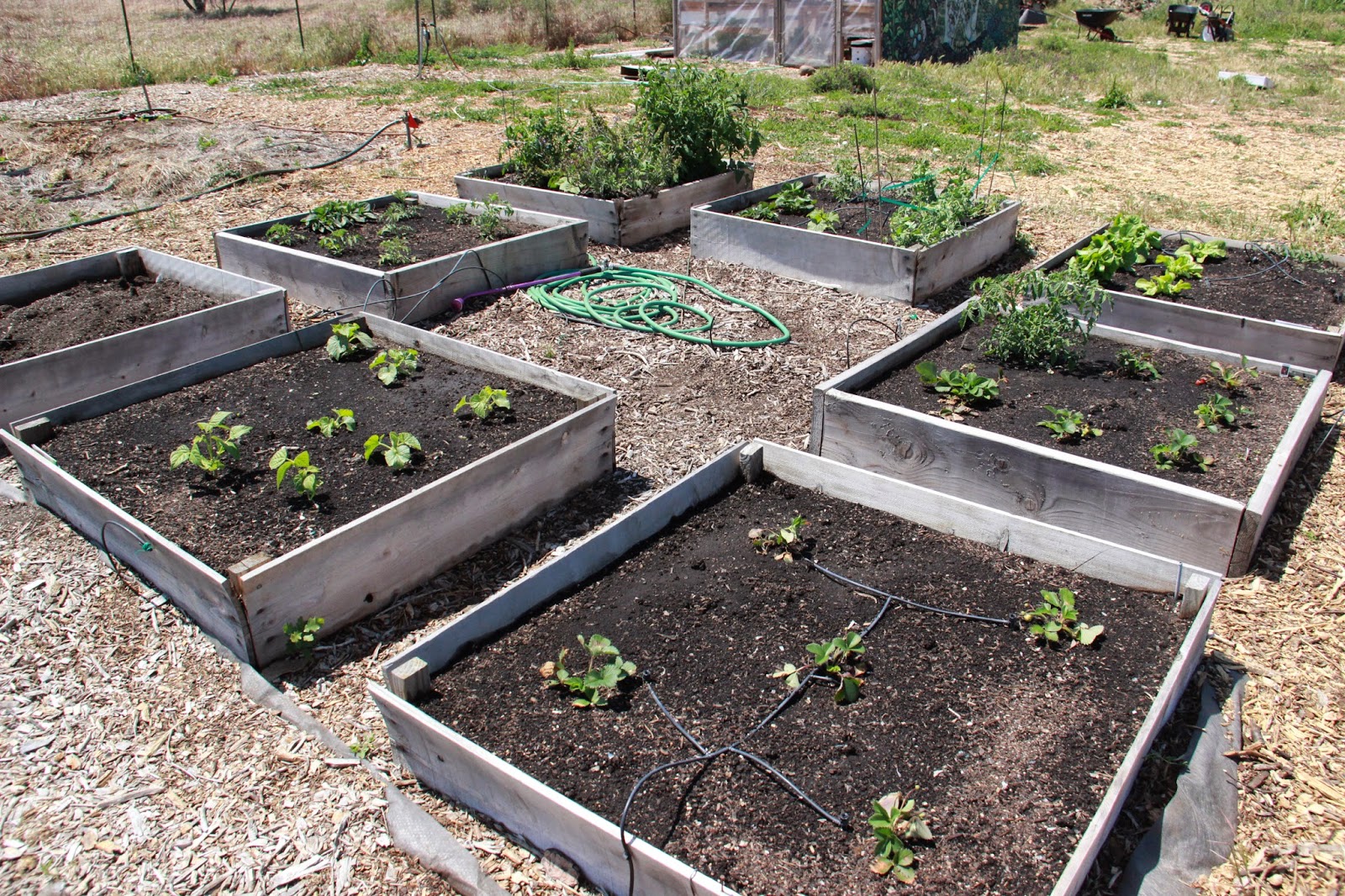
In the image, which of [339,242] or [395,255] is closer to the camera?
[395,255]

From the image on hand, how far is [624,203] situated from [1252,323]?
4.41 meters

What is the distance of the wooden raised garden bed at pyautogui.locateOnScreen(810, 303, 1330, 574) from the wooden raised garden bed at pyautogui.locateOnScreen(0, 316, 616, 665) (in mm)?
1251

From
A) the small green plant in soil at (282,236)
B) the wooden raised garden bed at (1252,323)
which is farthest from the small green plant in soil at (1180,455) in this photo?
the small green plant in soil at (282,236)

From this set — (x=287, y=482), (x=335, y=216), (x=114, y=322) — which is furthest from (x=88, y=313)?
(x=287, y=482)

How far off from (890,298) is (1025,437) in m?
2.49

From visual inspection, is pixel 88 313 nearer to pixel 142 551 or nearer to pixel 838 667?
pixel 142 551

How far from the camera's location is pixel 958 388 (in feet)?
14.8

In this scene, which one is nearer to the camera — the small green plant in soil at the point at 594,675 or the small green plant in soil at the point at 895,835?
the small green plant in soil at the point at 895,835

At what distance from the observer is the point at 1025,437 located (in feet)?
13.9

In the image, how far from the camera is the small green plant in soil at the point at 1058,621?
3104mm

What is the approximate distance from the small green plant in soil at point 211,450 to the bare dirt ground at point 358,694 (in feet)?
1.79

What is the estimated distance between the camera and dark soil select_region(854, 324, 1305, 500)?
405 centimetres

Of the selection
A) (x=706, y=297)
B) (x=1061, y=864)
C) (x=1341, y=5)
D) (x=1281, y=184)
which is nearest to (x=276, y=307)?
(x=706, y=297)

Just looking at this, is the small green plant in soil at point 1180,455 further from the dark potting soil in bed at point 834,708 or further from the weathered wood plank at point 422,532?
the weathered wood plank at point 422,532
